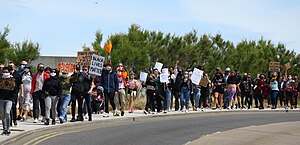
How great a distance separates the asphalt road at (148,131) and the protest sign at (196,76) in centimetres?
209

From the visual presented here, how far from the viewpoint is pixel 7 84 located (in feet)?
46.3

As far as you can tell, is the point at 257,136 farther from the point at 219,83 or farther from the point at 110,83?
the point at 219,83

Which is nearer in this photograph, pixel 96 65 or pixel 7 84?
pixel 7 84

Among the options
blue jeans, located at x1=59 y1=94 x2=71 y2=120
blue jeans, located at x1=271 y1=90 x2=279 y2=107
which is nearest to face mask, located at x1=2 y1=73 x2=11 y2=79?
blue jeans, located at x1=59 y1=94 x2=71 y2=120

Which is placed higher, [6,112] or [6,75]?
[6,75]

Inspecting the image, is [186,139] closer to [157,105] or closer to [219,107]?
[157,105]

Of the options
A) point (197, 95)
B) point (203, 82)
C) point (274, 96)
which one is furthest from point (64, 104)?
point (274, 96)

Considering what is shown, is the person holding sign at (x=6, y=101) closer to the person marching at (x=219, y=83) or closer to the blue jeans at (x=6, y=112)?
the blue jeans at (x=6, y=112)

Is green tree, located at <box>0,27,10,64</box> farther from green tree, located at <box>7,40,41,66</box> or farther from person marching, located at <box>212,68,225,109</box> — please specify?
person marching, located at <box>212,68,225,109</box>

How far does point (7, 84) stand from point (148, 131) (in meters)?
4.41

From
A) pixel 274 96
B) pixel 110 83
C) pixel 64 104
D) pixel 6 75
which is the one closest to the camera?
pixel 6 75

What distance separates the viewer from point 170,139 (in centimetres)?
1470

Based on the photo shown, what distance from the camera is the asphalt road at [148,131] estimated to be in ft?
45.8

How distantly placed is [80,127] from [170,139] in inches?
145
